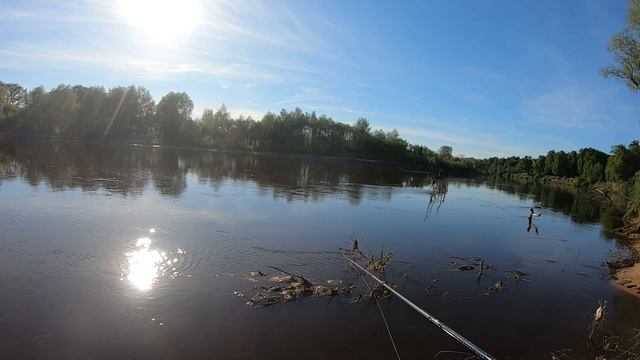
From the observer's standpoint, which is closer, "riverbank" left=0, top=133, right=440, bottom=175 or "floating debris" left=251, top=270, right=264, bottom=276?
"floating debris" left=251, top=270, right=264, bottom=276

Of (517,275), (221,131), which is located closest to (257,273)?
(517,275)

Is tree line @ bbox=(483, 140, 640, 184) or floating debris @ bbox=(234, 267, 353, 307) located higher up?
tree line @ bbox=(483, 140, 640, 184)

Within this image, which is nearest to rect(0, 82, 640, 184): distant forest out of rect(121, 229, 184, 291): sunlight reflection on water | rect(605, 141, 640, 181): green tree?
rect(605, 141, 640, 181): green tree

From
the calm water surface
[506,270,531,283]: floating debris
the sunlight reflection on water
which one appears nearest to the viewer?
the calm water surface

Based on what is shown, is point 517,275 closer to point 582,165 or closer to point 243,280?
point 243,280

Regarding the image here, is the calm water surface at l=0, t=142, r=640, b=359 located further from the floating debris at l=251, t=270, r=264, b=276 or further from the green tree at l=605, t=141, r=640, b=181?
the green tree at l=605, t=141, r=640, b=181

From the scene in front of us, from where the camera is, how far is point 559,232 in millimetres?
33219

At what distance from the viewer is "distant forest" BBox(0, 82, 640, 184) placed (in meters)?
110

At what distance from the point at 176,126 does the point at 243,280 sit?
12734cm

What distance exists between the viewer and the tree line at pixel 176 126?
112 meters

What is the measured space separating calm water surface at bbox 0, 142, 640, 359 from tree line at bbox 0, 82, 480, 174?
225 feet

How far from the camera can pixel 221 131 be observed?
150 meters

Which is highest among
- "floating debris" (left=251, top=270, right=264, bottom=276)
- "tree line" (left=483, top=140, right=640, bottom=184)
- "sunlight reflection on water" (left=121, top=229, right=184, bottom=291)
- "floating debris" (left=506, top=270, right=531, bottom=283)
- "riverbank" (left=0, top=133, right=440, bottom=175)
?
"tree line" (left=483, top=140, right=640, bottom=184)

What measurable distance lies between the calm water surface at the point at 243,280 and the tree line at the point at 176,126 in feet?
225
